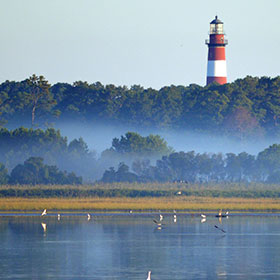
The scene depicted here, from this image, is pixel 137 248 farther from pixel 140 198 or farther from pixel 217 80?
pixel 217 80

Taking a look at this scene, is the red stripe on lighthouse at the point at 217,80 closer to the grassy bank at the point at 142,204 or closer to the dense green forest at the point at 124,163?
the dense green forest at the point at 124,163

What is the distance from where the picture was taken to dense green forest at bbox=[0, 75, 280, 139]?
380 feet

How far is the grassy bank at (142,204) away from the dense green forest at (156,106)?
44.4 metres

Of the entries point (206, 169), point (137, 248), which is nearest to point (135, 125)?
point (206, 169)

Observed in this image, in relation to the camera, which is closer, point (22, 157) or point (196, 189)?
point (196, 189)

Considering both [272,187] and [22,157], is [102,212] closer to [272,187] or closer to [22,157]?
[272,187]

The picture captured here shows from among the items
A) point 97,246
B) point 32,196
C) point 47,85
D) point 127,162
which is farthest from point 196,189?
point 47,85

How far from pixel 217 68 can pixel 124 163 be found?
22.2 m

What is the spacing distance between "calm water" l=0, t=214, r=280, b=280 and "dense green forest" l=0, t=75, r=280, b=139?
56.0 metres

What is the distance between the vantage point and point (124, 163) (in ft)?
323

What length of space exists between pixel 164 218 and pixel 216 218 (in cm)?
355

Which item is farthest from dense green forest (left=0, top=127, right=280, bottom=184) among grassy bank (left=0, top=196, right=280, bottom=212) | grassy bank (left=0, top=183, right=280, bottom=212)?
grassy bank (left=0, top=196, right=280, bottom=212)

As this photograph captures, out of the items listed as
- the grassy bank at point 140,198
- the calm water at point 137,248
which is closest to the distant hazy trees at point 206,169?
the grassy bank at point 140,198

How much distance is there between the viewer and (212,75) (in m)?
117
